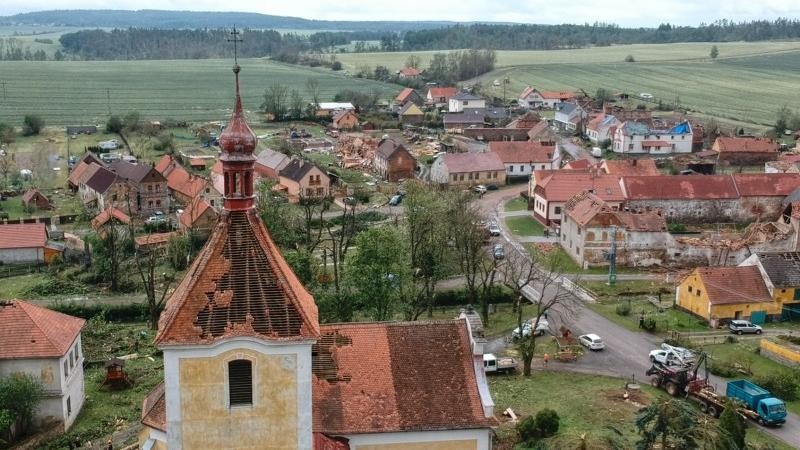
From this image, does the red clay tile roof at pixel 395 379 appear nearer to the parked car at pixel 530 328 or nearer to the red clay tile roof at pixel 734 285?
the parked car at pixel 530 328

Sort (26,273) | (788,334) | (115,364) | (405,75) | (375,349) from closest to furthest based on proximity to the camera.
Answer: (375,349)
(115,364)
(788,334)
(26,273)
(405,75)

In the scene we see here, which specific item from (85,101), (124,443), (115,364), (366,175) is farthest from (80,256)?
(85,101)

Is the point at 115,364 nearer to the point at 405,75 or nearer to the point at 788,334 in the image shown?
the point at 788,334

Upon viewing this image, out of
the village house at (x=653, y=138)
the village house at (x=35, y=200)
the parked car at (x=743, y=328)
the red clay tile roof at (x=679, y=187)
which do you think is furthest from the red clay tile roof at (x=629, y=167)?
the village house at (x=35, y=200)

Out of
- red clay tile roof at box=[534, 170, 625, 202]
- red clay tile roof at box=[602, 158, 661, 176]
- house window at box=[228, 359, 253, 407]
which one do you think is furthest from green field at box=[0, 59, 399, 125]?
house window at box=[228, 359, 253, 407]

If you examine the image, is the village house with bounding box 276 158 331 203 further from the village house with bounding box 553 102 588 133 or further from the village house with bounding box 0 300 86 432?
the village house with bounding box 553 102 588 133

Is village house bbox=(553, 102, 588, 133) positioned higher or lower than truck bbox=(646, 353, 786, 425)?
higher
